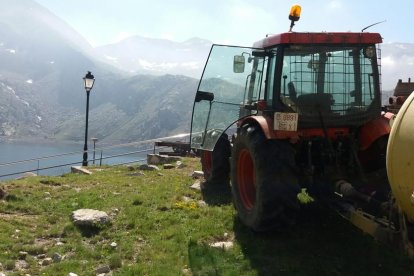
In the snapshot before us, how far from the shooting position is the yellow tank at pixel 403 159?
4.46 meters

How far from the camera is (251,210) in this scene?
7441 millimetres

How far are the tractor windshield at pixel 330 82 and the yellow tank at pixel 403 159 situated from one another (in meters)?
2.59

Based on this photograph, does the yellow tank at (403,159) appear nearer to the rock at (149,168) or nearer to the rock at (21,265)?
the rock at (21,265)

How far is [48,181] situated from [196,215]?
5829 millimetres

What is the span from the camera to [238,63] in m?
8.59

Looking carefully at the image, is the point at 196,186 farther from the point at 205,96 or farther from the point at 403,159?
the point at 403,159

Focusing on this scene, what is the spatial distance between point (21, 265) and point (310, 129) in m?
4.70

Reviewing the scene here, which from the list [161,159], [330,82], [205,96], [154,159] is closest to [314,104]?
[330,82]

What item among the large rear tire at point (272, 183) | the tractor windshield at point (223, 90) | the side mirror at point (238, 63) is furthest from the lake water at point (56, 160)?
the large rear tire at point (272, 183)

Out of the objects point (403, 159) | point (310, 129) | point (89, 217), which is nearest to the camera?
point (403, 159)

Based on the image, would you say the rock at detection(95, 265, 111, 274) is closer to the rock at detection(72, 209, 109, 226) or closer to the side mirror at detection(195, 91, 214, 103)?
the rock at detection(72, 209, 109, 226)

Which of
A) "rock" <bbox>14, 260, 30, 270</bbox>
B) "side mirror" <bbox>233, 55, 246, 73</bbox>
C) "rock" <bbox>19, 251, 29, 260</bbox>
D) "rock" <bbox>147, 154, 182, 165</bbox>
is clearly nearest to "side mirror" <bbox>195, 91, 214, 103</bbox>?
"side mirror" <bbox>233, 55, 246, 73</bbox>

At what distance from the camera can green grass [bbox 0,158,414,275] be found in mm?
6574

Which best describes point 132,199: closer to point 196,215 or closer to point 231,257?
point 196,215
